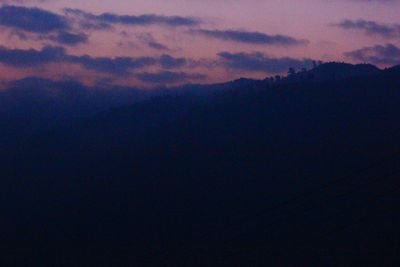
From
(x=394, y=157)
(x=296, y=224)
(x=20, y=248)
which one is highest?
(x=394, y=157)

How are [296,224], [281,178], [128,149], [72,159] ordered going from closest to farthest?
[296,224] → [281,178] → [128,149] → [72,159]

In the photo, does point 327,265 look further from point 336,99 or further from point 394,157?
point 336,99

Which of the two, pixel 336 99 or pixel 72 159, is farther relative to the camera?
pixel 72 159

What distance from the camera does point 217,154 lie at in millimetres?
96875

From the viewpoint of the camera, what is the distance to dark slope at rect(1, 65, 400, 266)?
6169 cm

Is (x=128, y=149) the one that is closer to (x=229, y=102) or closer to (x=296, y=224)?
(x=229, y=102)

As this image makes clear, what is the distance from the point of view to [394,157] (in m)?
70.7

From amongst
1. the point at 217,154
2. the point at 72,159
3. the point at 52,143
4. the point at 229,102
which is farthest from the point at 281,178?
the point at 52,143

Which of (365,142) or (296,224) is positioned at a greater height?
(365,142)

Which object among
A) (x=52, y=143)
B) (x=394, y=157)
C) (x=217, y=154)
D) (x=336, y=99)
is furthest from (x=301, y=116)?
(x=52, y=143)

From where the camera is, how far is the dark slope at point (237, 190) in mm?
61688

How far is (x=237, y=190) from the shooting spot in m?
82.4

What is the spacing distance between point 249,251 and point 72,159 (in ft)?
246

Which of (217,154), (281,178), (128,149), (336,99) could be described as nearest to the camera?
(281,178)
